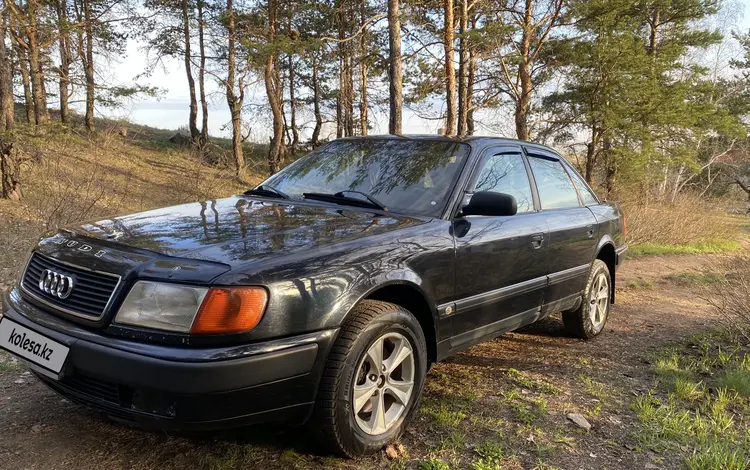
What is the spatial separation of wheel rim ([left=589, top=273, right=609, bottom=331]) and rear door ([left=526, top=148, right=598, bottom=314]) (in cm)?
33

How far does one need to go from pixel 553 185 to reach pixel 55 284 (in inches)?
139

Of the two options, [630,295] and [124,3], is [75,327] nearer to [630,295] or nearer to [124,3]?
[630,295]

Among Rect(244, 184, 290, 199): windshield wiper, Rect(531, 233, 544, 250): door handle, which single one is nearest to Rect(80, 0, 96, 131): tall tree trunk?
Rect(244, 184, 290, 199): windshield wiper

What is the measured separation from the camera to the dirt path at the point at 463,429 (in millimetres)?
2514

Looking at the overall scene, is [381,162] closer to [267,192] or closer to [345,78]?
[267,192]

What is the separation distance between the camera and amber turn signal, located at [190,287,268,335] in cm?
203

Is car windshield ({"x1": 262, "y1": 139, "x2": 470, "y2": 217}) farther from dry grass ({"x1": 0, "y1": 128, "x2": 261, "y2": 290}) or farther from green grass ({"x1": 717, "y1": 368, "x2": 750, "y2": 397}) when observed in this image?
green grass ({"x1": 717, "y1": 368, "x2": 750, "y2": 397})

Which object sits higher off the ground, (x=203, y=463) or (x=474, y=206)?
(x=474, y=206)

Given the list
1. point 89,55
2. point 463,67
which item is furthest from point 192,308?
point 89,55

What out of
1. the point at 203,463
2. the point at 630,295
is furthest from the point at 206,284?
the point at 630,295

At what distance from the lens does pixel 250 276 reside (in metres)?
2.09

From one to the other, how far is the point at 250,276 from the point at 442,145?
2007 millimetres

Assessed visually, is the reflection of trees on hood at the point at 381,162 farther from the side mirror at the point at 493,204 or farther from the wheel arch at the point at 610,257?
the wheel arch at the point at 610,257

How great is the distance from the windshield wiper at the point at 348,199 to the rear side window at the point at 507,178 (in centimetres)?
66
